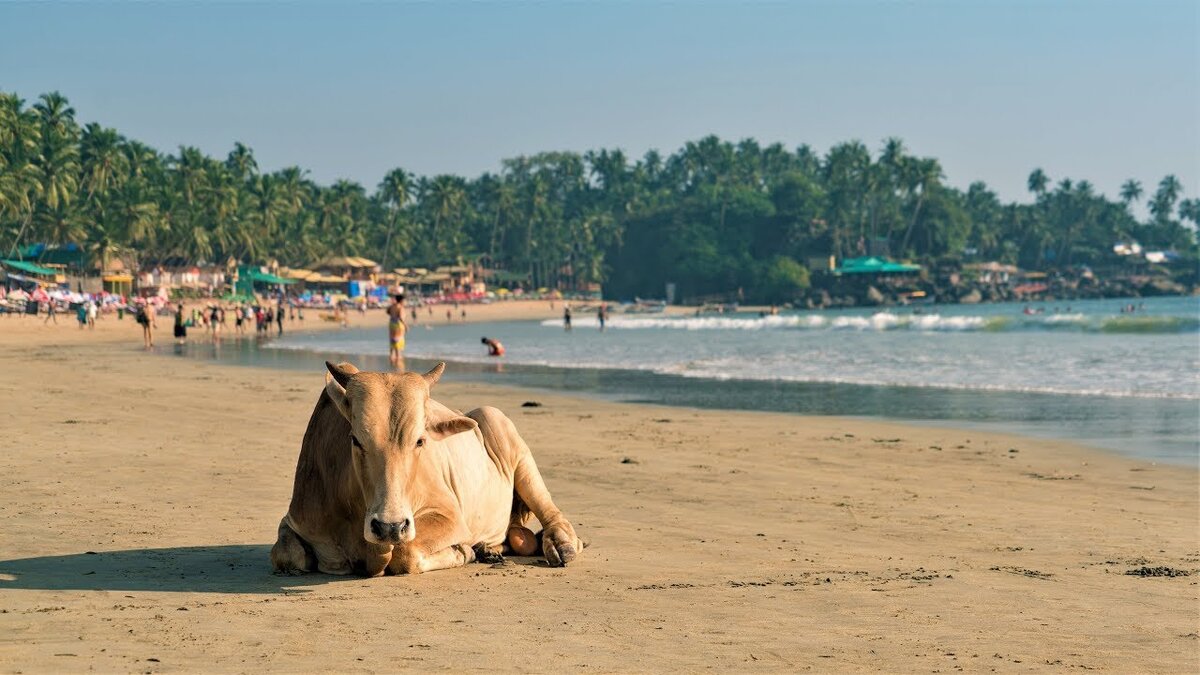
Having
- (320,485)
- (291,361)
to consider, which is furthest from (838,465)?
(291,361)

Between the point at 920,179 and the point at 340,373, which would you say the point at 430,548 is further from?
the point at 920,179

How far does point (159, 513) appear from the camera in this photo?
1069 centimetres

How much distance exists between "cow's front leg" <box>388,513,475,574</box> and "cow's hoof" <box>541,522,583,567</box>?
703mm

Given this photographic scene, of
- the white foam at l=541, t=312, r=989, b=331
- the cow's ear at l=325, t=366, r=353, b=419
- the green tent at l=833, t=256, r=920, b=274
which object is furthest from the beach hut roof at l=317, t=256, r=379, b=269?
the cow's ear at l=325, t=366, r=353, b=419

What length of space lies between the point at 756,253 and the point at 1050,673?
564ft

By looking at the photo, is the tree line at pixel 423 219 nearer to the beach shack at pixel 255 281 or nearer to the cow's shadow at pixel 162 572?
the beach shack at pixel 255 281

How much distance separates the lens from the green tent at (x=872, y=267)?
171 metres

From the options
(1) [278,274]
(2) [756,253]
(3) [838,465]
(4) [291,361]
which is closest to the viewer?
(3) [838,465]

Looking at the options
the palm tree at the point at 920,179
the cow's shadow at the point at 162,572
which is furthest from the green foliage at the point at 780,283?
the cow's shadow at the point at 162,572

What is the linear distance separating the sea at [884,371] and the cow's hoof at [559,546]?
10.9m

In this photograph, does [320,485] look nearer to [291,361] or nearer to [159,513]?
[159,513]

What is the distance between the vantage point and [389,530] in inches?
270

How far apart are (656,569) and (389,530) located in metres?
2.58

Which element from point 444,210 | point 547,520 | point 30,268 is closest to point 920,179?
point 444,210
